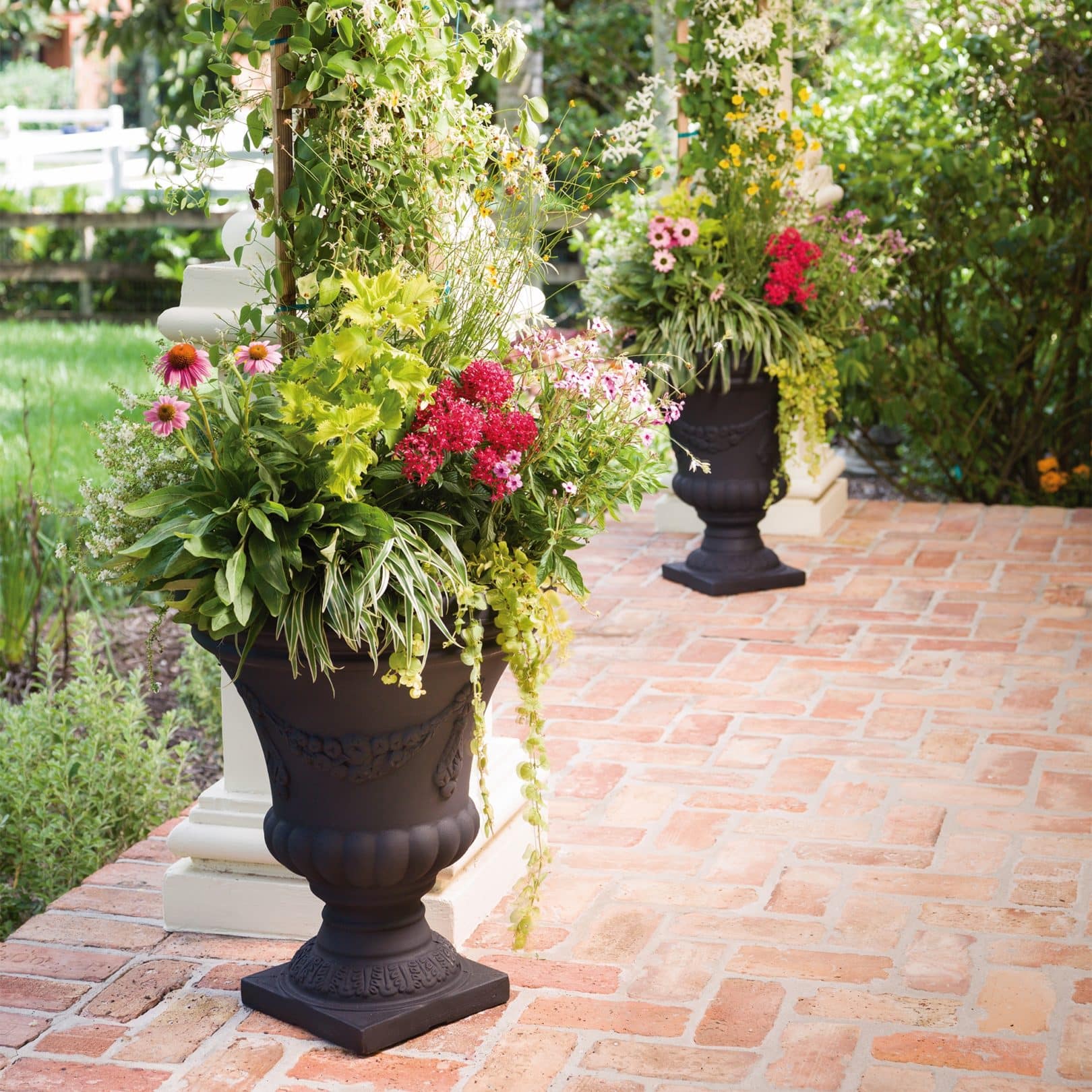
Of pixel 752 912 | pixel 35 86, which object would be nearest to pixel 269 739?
pixel 752 912

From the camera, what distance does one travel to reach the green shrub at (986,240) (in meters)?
6.33

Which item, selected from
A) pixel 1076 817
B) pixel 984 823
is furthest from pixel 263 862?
pixel 1076 817

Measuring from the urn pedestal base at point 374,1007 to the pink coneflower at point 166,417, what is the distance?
1.00m

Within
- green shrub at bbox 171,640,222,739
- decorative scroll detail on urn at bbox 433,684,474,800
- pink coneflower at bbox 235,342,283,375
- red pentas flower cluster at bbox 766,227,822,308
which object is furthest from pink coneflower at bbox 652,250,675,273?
decorative scroll detail on urn at bbox 433,684,474,800

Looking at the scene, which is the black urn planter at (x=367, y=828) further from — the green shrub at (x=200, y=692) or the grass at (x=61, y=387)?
the grass at (x=61, y=387)

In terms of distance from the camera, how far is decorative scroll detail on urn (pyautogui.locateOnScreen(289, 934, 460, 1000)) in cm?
253

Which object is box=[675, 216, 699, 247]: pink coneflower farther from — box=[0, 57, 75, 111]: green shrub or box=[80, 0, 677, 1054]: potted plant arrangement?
box=[0, 57, 75, 111]: green shrub

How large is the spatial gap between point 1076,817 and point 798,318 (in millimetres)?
2180

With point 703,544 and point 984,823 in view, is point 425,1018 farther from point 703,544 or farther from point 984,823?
point 703,544

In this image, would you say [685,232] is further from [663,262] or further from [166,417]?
[166,417]

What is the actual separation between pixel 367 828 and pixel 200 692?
2161mm

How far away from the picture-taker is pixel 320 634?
2.21m

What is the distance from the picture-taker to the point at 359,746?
2.35 meters

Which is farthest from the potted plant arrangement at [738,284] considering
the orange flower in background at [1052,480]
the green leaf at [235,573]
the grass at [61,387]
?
the green leaf at [235,573]
